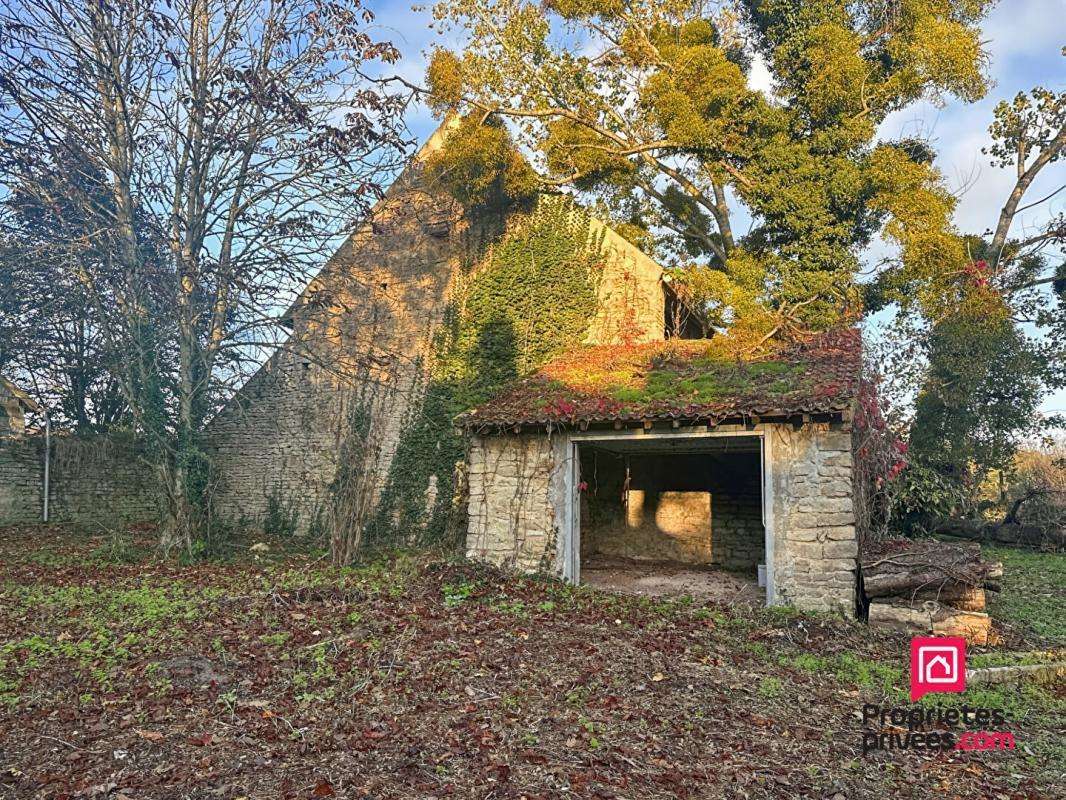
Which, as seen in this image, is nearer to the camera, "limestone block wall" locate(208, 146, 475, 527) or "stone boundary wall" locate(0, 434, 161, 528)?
"stone boundary wall" locate(0, 434, 161, 528)

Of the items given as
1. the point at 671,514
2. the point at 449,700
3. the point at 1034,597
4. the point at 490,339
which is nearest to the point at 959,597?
the point at 1034,597

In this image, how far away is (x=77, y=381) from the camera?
1602 cm

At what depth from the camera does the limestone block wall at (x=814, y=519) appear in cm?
867

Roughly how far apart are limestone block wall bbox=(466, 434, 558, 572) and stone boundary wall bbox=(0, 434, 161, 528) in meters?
7.14

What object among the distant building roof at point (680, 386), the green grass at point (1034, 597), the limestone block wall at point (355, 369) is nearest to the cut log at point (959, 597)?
the green grass at point (1034, 597)

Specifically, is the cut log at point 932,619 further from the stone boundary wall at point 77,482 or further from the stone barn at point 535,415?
the stone boundary wall at point 77,482

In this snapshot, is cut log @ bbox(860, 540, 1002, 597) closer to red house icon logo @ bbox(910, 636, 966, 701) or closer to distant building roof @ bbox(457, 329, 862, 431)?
red house icon logo @ bbox(910, 636, 966, 701)

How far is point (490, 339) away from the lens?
13828 millimetres

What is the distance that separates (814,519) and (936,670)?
2679mm

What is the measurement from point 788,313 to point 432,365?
7157mm

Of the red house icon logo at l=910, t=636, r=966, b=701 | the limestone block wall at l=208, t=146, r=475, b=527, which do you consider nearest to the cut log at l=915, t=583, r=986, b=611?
the red house icon logo at l=910, t=636, r=966, b=701

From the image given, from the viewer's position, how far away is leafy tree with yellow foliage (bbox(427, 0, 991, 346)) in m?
14.8

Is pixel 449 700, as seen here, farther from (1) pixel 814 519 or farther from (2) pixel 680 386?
(2) pixel 680 386

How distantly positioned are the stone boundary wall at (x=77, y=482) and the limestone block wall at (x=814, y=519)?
11552mm
